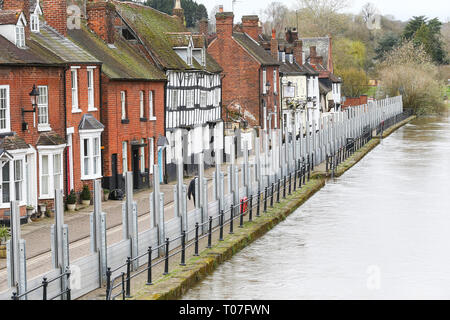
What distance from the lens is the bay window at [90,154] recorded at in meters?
29.3

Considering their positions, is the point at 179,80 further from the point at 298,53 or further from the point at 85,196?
the point at 298,53

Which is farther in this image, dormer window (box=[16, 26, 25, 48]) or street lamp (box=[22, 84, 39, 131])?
dormer window (box=[16, 26, 25, 48])

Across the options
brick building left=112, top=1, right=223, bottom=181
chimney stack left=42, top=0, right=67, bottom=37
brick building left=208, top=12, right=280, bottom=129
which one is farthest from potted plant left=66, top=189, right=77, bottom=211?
brick building left=208, top=12, right=280, bottom=129

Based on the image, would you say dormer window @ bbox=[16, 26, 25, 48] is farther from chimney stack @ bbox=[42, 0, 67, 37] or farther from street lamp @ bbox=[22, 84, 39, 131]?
chimney stack @ bbox=[42, 0, 67, 37]

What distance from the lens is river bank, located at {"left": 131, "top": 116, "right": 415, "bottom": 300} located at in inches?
622

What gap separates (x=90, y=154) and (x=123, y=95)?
3.88 metres

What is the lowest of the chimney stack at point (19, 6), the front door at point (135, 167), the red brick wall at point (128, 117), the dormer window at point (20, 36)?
the front door at point (135, 167)

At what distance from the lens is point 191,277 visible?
17094 millimetres

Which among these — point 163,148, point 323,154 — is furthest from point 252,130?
point 163,148

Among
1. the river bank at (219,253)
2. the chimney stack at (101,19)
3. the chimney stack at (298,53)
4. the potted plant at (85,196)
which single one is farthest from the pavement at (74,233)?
the chimney stack at (298,53)

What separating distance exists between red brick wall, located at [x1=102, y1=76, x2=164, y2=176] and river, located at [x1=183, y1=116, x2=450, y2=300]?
23.2ft

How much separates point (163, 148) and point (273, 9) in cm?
10328

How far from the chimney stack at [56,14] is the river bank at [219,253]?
9474mm

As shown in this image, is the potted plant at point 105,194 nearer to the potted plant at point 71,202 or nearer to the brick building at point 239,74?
the potted plant at point 71,202
